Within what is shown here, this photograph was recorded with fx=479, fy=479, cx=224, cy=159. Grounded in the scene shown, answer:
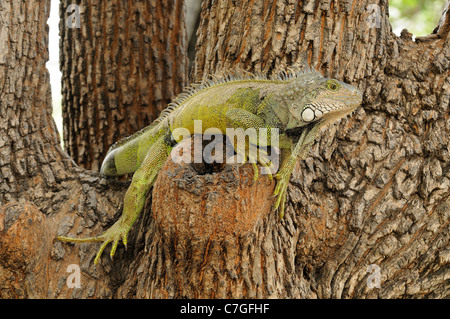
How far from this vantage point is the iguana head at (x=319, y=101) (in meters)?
2.70

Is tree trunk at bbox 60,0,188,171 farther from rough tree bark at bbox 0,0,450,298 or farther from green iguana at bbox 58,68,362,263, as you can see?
green iguana at bbox 58,68,362,263

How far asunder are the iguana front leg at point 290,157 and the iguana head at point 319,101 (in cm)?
7

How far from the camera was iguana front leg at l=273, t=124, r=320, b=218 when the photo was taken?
278 centimetres

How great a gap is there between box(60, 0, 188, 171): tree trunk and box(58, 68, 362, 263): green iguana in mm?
1482

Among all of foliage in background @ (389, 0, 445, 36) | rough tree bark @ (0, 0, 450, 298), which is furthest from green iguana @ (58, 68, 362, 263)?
foliage in background @ (389, 0, 445, 36)

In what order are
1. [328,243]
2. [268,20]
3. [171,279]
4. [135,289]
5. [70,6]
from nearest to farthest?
[171,279]
[135,289]
[328,243]
[268,20]
[70,6]

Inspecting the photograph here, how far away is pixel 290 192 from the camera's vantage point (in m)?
3.32

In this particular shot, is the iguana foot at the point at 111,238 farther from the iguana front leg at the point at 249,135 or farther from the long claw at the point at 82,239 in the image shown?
the iguana front leg at the point at 249,135

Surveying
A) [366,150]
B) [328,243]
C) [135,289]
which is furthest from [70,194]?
[366,150]

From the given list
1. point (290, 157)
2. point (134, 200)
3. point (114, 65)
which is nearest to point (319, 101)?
point (290, 157)

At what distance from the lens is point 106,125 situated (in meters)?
5.03

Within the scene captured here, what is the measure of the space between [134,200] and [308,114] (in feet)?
4.47

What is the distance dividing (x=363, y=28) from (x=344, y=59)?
0.94ft

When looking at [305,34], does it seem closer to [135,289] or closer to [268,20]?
A: [268,20]
